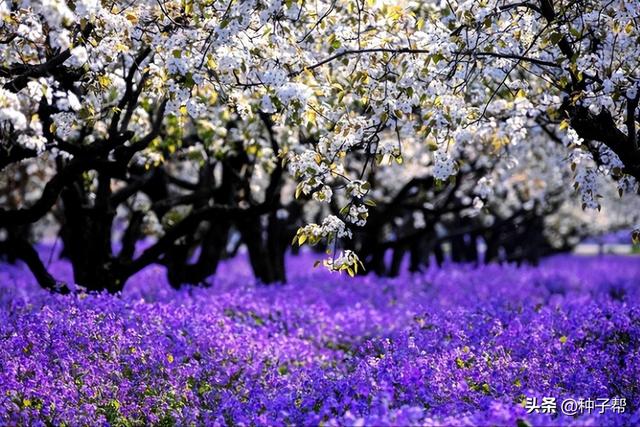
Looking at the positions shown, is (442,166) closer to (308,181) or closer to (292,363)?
(308,181)

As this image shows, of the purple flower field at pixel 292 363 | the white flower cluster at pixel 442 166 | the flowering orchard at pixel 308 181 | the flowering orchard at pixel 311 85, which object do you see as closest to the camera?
the purple flower field at pixel 292 363

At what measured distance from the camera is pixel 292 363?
404 inches

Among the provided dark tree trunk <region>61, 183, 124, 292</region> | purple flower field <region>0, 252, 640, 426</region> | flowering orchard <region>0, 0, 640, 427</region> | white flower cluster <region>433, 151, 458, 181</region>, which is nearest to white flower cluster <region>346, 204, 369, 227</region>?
flowering orchard <region>0, 0, 640, 427</region>

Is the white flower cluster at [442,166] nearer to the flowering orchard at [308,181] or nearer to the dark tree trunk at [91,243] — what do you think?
the flowering orchard at [308,181]

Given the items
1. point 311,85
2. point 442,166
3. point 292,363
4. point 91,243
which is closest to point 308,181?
point 442,166

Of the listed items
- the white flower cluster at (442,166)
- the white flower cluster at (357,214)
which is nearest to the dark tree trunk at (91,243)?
the white flower cluster at (357,214)

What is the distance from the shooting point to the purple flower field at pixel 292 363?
637cm

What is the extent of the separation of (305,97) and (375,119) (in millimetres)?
1783

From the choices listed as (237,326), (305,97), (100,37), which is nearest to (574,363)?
(305,97)

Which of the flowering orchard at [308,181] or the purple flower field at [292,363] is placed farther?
the flowering orchard at [308,181]

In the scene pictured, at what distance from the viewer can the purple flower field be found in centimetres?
637

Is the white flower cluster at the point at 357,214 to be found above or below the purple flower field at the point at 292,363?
above

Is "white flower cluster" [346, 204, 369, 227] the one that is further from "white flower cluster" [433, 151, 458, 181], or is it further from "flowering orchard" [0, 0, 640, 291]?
"white flower cluster" [433, 151, 458, 181]

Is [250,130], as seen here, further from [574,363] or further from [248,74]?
[574,363]
